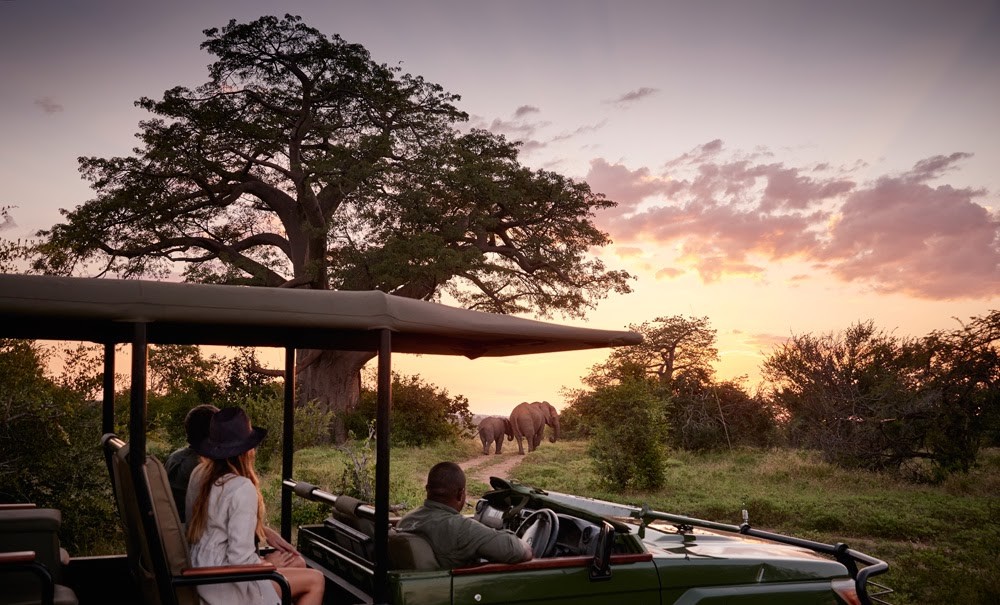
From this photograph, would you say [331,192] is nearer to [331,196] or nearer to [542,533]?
[331,196]

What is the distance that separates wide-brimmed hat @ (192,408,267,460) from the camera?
13.5 ft

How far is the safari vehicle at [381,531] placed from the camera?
3615mm

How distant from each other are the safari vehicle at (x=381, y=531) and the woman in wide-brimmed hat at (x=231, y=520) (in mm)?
223

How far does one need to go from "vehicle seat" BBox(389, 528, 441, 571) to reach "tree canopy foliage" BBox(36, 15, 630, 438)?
1926 cm

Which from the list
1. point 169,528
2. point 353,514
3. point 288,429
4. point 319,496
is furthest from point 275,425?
point 169,528

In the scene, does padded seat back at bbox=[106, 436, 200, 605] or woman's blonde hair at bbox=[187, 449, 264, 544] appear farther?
woman's blonde hair at bbox=[187, 449, 264, 544]

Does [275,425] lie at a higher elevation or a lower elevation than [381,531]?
lower

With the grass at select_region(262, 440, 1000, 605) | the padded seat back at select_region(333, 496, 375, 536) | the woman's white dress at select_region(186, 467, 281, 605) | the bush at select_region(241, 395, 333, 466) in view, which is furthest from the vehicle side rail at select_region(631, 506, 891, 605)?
the bush at select_region(241, 395, 333, 466)

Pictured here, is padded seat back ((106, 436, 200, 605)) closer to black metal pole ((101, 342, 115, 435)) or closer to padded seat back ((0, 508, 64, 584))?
padded seat back ((0, 508, 64, 584))

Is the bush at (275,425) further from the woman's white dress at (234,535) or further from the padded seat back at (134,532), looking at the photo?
the woman's white dress at (234,535)

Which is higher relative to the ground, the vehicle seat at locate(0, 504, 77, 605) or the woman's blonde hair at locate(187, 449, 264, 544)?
the woman's blonde hair at locate(187, 449, 264, 544)

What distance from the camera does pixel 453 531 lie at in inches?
158

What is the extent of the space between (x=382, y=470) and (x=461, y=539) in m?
0.50

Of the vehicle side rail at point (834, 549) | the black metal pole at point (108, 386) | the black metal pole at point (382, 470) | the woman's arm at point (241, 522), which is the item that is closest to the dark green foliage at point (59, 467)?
the black metal pole at point (108, 386)
